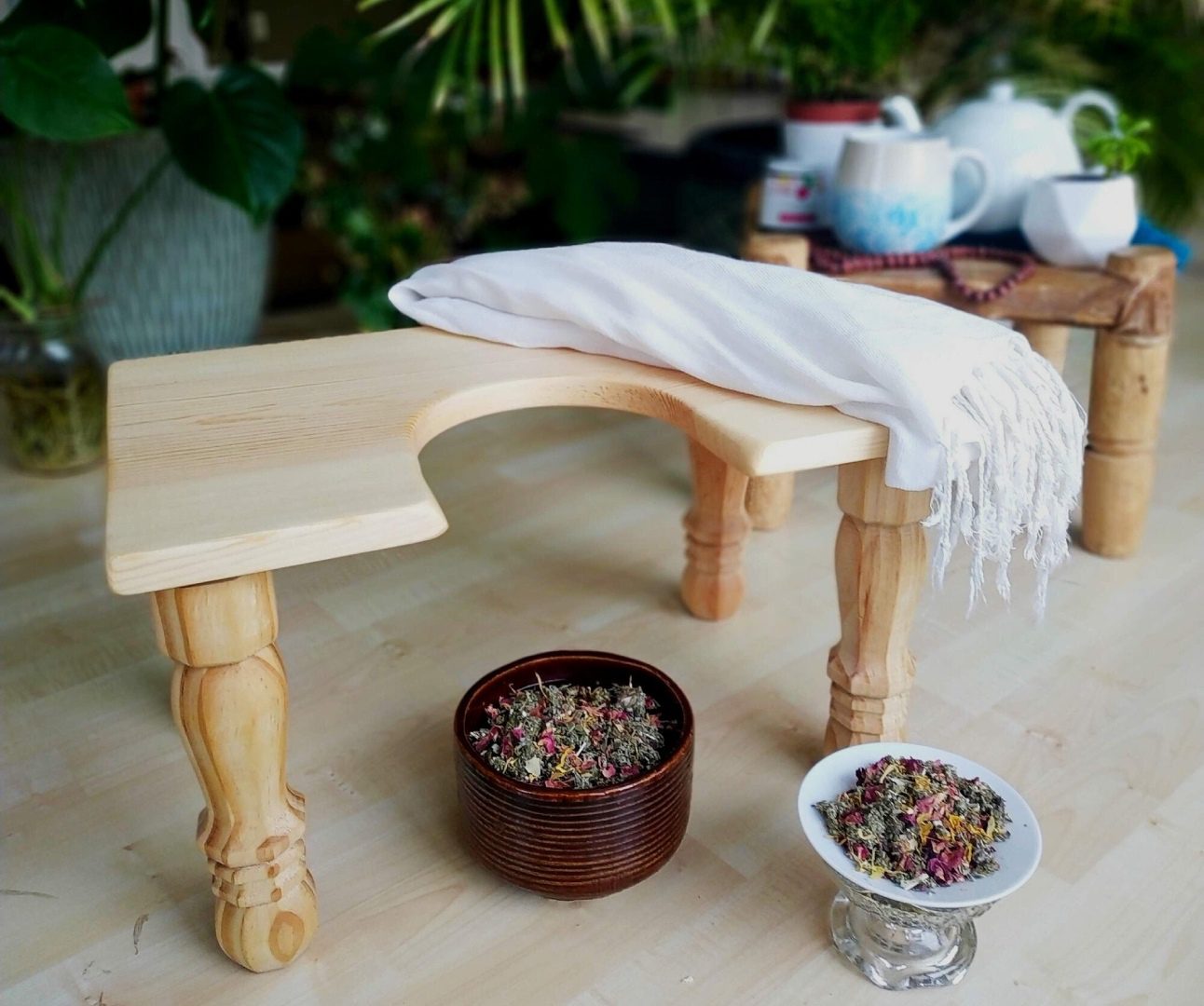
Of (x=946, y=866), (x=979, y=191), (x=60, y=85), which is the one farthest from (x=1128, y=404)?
(x=60, y=85)

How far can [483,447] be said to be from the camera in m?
1.73

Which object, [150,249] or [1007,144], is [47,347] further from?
[1007,144]

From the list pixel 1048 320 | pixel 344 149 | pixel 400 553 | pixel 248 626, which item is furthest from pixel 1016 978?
pixel 344 149

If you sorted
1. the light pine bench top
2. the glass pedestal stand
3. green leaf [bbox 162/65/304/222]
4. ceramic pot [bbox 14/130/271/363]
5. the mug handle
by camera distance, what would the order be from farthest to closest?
ceramic pot [bbox 14/130/271/363] → green leaf [bbox 162/65/304/222] → the mug handle → the glass pedestal stand → the light pine bench top

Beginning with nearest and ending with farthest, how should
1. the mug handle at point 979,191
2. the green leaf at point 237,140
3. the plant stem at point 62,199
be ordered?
the mug handle at point 979,191 < the green leaf at point 237,140 < the plant stem at point 62,199

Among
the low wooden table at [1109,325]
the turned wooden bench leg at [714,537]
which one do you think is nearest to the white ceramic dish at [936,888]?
the turned wooden bench leg at [714,537]

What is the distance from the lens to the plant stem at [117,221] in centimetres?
168

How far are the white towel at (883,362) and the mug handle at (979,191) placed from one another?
21.4 inches

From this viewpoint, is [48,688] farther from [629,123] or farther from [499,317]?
[629,123]

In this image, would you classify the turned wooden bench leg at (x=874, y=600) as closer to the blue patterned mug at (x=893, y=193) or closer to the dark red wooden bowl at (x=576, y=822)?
the dark red wooden bowl at (x=576, y=822)

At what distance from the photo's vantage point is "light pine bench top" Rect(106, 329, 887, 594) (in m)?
0.69

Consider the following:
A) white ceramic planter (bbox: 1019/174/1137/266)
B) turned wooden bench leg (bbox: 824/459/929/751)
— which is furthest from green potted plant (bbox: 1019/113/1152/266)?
turned wooden bench leg (bbox: 824/459/929/751)

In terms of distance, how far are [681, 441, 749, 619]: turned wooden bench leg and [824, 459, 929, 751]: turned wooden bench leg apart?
0.24 metres

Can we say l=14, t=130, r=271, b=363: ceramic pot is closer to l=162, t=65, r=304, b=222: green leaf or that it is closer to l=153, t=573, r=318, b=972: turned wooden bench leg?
l=162, t=65, r=304, b=222: green leaf
